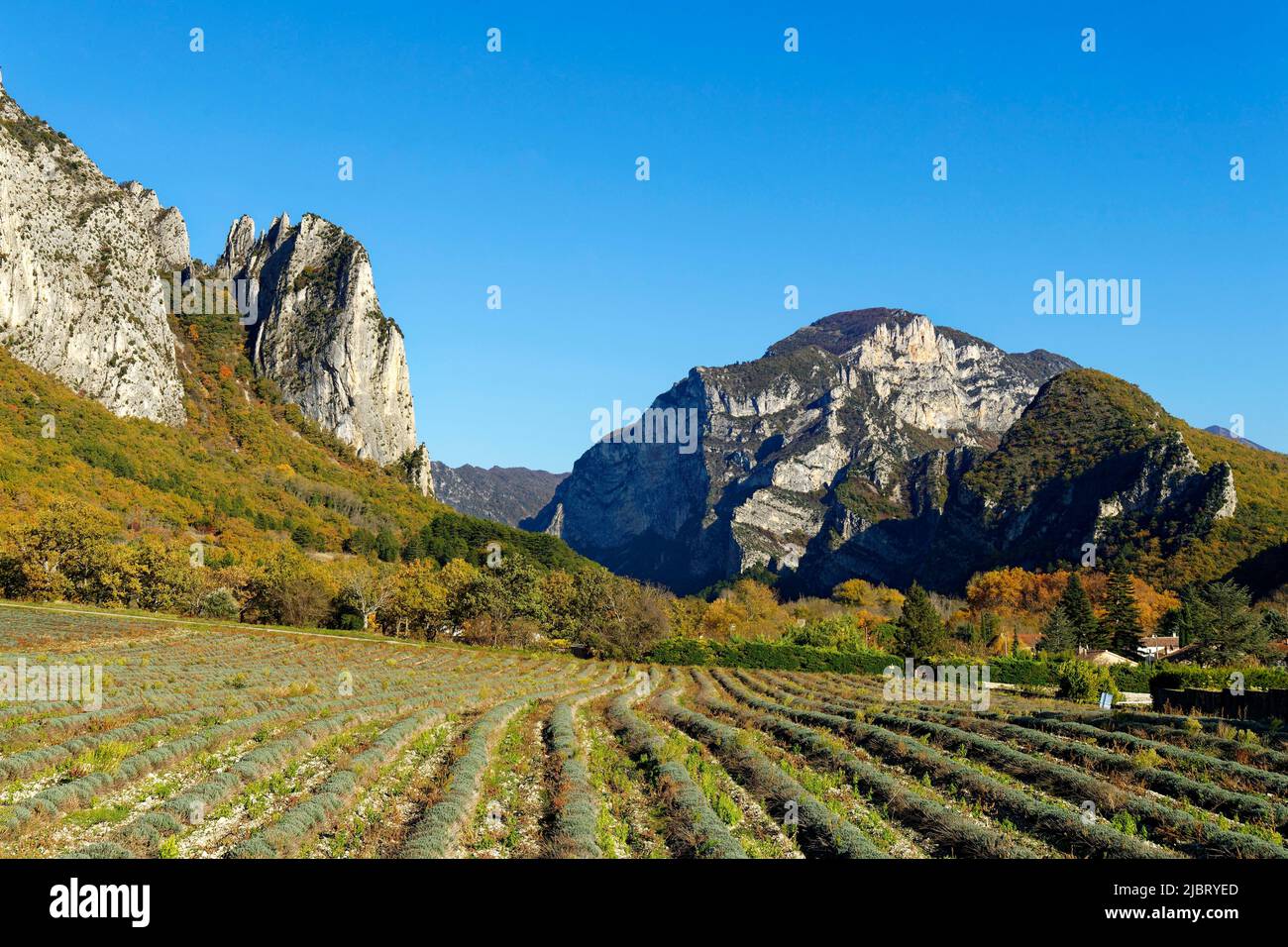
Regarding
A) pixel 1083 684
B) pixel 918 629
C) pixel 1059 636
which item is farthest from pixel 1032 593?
pixel 1083 684

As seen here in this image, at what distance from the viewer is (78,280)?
457ft

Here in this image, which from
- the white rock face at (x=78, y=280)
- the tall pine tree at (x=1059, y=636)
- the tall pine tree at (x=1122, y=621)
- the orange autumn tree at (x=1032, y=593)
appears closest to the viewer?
the tall pine tree at (x=1059, y=636)

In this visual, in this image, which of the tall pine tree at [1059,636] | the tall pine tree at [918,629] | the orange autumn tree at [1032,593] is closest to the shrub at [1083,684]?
the tall pine tree at [918,629]

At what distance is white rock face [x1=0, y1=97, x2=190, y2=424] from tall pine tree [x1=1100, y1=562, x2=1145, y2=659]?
14321 centimetres

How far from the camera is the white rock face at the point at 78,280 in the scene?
127688 mm

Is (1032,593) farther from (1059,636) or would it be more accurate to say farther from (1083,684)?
→ (1083,684)

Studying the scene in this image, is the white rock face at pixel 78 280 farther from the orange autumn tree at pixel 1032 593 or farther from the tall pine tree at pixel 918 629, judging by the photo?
the orange autumn tree at pixel 1032 593

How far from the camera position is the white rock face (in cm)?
12769

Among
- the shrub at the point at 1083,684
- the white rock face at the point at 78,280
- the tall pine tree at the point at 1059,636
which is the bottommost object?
the tall pine tree at the point at 1059,636

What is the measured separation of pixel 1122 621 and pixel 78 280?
156 metres

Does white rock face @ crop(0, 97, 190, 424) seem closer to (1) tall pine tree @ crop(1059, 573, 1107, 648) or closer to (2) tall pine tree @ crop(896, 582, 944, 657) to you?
(2) tall pine tree @ crop(896, 582, 944, 657)

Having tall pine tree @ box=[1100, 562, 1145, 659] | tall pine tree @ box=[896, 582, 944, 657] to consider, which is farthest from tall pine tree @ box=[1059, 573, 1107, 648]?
tall pine tree @ box=[896, 582, 944, 657]

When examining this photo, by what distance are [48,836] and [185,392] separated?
17590cm

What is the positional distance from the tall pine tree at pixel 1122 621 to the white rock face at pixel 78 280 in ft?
470
